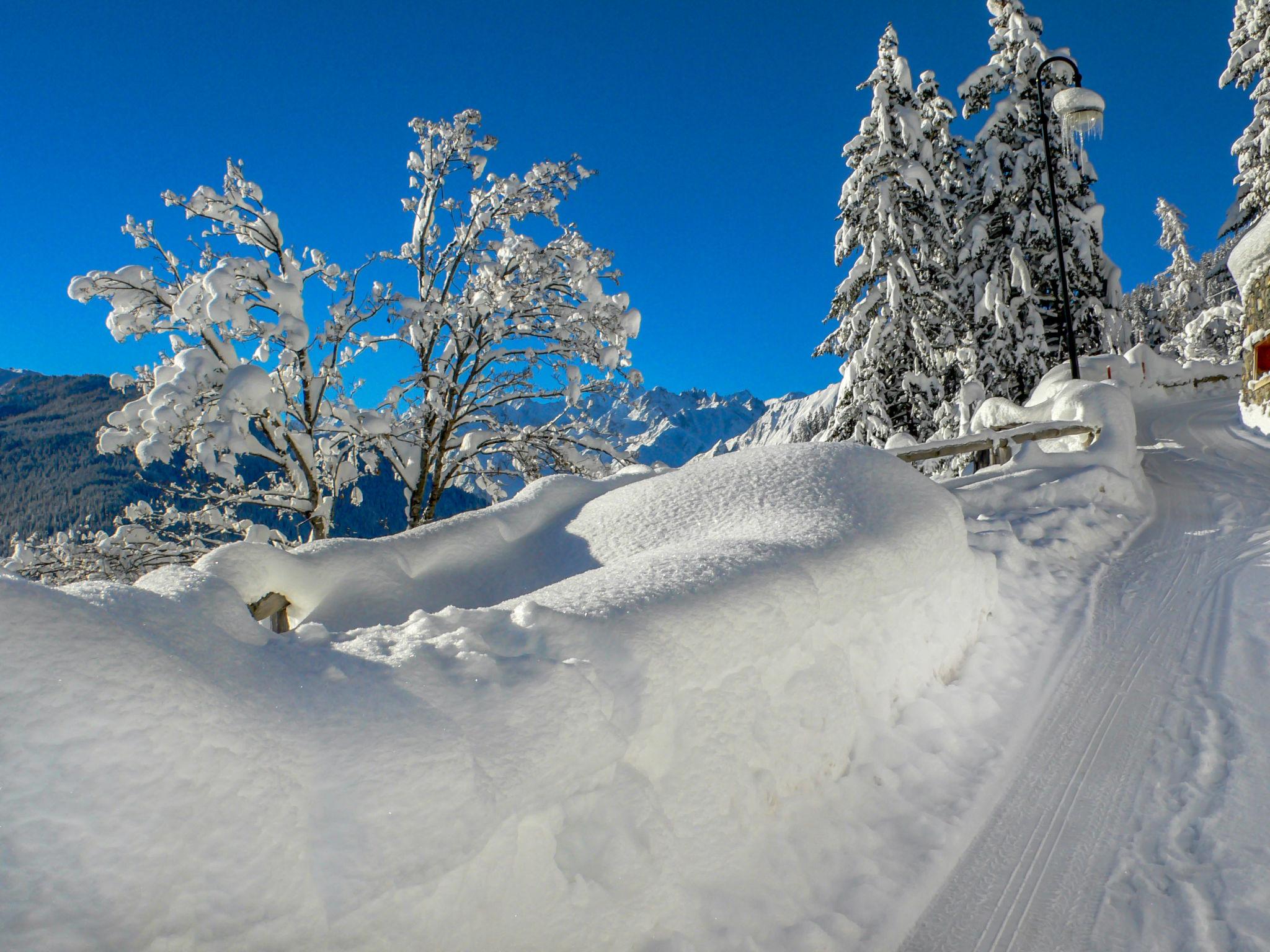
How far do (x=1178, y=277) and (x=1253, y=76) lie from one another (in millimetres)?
21662

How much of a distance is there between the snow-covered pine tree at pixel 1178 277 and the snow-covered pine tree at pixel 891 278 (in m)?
29.2

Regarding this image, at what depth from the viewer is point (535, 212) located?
10258 mm

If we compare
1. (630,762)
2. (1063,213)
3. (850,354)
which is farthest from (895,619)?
(1063,213)

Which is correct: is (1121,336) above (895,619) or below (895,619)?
above

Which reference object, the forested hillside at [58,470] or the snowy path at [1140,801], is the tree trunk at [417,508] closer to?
the snowy path at [1140,801]

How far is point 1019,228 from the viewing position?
64.2ft

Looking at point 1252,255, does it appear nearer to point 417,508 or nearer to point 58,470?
point 417,508

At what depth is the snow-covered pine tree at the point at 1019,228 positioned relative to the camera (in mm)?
19438

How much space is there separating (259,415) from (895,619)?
6288 mm

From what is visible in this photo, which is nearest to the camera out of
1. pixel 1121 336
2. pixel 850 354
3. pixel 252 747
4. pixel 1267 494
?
pixel 252 747

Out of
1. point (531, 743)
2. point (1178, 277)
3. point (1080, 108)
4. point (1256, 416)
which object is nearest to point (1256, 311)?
point (1256, 416)

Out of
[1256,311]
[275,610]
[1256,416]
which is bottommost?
[275,610]

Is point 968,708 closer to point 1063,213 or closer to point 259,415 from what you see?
point 259,415

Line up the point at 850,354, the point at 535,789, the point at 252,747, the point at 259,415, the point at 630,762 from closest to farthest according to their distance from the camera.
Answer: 1. the point at 252,747
2. the point at 535,789
3. the point at 630,762
4. the point at 259,415
5. the point at 850,354
